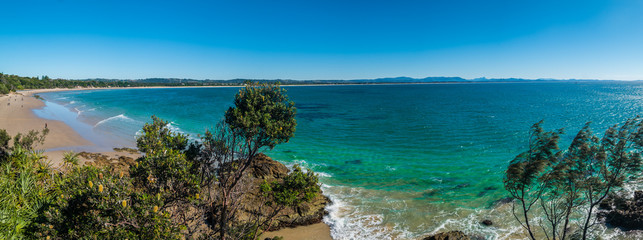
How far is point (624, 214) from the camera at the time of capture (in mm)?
18828

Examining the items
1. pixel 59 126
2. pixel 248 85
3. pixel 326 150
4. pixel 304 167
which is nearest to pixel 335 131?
pixel 326 150

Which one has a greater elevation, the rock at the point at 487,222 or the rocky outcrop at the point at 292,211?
the rocky outcrop at the point at 292,211

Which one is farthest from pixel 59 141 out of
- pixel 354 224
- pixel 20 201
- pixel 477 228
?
pixel 477 228

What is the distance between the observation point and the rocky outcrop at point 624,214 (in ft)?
60.0

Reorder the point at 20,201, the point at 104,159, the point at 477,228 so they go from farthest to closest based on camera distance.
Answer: the point at 104,159
the point at 477,228
the point at 20,201

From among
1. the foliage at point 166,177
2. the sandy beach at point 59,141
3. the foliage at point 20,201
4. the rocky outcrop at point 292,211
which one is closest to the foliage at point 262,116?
the foliage at point 166,177

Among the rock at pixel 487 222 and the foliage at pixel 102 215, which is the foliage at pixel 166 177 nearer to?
the foliage at pixel 102 215

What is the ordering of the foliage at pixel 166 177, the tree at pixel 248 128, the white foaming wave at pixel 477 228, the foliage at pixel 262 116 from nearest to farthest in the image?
the foliage at pixel 166 177
the tree at pixel 248 128
the foliage at pixel 262 116
the white foaming wave at pixel 477 228

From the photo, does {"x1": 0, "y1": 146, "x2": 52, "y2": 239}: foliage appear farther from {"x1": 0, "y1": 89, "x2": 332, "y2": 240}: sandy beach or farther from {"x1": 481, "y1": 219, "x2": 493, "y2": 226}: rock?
{"x1": 481, "y1": 219, "x2": 493, "y2": 226}: rock

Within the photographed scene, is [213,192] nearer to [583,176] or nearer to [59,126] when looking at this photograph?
[583,176]

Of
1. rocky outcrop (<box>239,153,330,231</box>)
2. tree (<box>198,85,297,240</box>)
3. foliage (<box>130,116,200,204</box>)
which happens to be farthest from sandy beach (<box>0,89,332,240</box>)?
foliage (<box>130,116,200,204</box>)

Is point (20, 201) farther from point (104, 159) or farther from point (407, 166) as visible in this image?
point (407, 166)

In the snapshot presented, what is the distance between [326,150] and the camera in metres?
38.3

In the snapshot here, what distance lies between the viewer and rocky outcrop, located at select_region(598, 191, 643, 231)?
1828 centimetres
